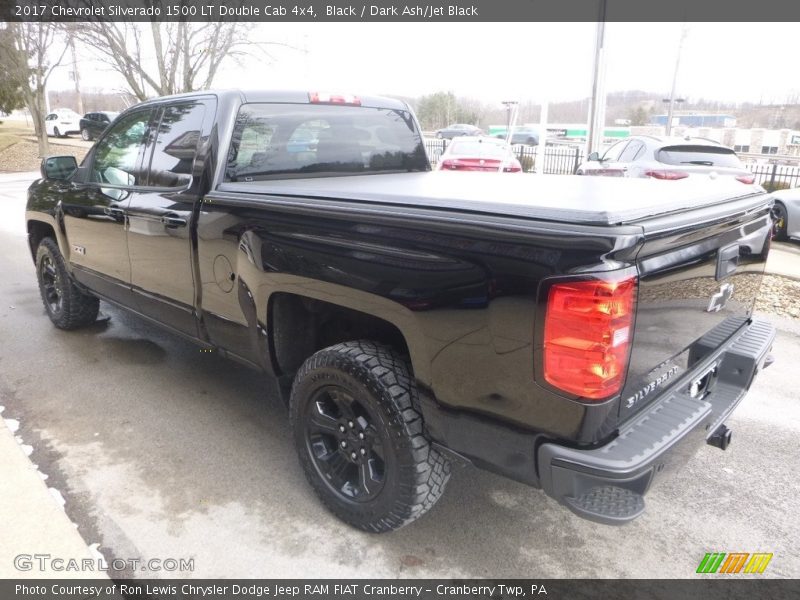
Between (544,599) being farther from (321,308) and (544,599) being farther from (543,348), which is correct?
(321,308)

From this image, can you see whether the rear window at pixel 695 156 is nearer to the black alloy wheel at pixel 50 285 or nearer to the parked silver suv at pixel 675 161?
the parked silver suv at pixel 675 161

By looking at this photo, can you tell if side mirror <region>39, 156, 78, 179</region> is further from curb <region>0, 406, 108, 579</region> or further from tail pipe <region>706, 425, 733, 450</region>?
tail pipe <region>706, 425, 733, 450</region>

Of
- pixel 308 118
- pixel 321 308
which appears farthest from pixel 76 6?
pixel 321 308

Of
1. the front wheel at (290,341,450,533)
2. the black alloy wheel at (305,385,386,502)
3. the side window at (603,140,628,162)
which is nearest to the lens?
the front wheel at (290,341,450,533)

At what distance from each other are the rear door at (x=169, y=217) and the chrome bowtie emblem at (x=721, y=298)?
8.45 ft

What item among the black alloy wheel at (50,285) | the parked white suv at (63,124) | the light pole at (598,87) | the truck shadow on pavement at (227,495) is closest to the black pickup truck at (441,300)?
the truck shadow on pavement at (227,495)

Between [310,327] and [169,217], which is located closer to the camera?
[310,327]

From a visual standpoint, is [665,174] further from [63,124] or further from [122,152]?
[63,124]

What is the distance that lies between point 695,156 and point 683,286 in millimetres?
8453

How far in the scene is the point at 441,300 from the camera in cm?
212

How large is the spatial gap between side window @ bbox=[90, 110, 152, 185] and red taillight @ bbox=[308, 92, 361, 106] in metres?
1.11

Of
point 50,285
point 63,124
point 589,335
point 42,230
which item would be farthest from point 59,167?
point 63,124

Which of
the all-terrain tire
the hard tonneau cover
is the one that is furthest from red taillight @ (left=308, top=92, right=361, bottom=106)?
the all-terrain tire

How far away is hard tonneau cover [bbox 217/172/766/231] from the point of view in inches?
77.3
